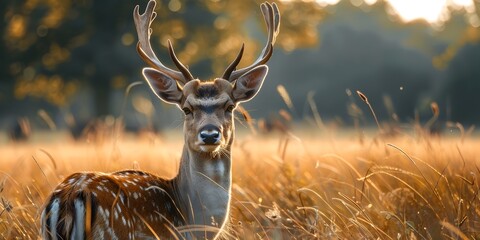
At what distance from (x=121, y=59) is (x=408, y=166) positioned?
1918 centimetres

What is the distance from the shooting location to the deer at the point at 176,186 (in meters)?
3.36

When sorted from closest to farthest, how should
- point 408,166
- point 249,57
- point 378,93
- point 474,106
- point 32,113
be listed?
point 408,166 → point 249,57 → point 474,106 → point 378,93 → point 32,113

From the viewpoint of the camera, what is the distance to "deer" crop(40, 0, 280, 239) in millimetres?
3363

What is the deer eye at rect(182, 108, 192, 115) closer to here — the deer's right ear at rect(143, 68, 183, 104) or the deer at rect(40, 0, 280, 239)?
the deer at rect(40, 0, 280, 239)

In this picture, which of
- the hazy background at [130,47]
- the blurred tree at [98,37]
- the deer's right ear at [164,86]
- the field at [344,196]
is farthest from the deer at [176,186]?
the blurred tree at [98,37]

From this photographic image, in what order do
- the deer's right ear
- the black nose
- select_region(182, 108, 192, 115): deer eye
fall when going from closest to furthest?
1. the black nose
2. select_region(182, 108, 192, 115): deer eye
3. the deer's right ear

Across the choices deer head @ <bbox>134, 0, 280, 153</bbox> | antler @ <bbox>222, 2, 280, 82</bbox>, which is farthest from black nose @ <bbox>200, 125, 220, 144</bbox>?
antler @ <bbox>222, 2, 280, 82</bbox>

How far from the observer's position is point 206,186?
14.8 feet

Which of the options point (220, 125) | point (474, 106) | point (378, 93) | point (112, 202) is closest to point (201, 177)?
point (220, 125)

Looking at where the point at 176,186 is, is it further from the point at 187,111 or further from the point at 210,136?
the point at 210,136

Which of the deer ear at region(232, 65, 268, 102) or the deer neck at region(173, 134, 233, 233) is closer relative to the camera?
the deer neck at region(173, 134, 233, 233)

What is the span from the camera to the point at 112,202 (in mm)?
3555

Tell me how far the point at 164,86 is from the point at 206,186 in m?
0.76

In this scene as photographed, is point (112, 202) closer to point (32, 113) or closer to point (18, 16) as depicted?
point (18, 16)
